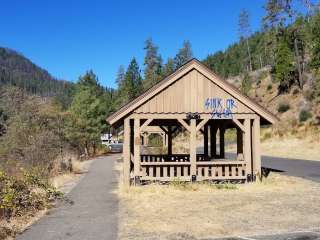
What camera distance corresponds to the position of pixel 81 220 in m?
11.6

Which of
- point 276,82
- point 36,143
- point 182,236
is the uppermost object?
point 276,82

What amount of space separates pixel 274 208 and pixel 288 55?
52.6 meters

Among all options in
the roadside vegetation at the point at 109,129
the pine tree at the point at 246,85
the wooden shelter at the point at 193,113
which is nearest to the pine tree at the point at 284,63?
the roadside vegetation at the point at 109,129

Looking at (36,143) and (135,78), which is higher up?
(135,78)

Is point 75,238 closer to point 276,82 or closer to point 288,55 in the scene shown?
point 288,55

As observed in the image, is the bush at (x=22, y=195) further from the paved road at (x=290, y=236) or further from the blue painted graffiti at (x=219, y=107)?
the blue painted graffiti at (x=219, y=107)

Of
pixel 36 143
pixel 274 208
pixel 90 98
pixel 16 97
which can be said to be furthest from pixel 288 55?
pixel 274 208

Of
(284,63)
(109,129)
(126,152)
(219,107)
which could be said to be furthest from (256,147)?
(284,63)

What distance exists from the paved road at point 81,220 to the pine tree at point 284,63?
5033 cm

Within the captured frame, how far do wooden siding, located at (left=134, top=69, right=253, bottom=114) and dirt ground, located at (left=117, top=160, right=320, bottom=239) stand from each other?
3.09m

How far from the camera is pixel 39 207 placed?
1352 centimetres

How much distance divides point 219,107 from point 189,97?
1.30 metres

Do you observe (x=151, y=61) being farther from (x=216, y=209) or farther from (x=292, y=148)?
(x=216, y=209)

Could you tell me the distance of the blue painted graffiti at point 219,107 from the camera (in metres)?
18.9
